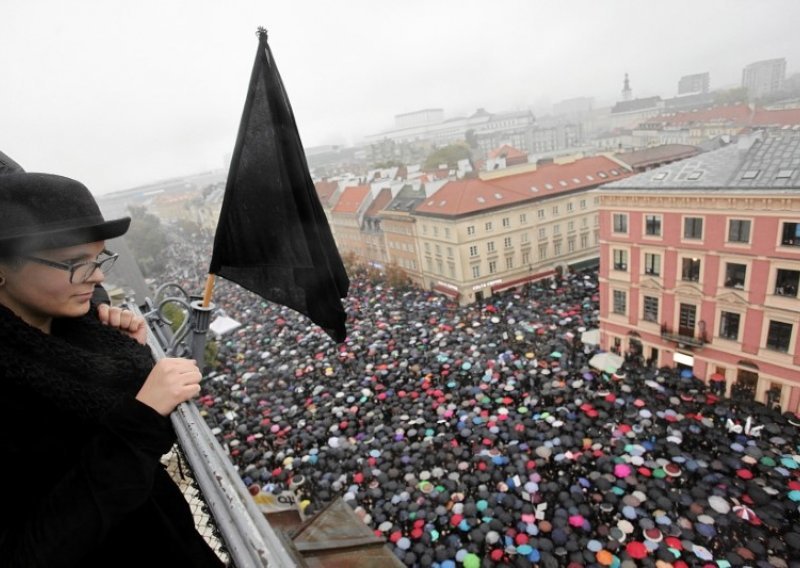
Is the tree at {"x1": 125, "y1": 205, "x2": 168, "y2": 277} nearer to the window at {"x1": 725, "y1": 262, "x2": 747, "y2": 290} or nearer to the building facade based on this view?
the building facade

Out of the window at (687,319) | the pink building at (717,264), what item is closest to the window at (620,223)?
the pink building at (717,264)

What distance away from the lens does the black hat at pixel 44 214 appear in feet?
6.05

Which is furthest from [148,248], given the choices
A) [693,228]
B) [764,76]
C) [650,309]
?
[764,76]

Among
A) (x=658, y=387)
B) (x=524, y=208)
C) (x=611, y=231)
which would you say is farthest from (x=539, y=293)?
(x=658, y=387)

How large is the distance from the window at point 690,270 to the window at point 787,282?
2993mm

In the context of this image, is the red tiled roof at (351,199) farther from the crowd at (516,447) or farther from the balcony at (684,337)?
the balcony at (684,337)

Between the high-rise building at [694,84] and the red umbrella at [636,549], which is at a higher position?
the high-rise building at [694,84]

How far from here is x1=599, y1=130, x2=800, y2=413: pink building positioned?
1780cm

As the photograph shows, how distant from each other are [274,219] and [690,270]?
Result: 22.5m

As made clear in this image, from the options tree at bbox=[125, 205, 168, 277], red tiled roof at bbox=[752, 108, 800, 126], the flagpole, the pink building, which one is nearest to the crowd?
the pink building

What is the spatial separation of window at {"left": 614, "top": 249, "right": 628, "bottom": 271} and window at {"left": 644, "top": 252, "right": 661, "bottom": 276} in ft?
3.62

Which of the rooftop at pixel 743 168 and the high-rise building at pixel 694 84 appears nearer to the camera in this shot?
the rooftop at pixel 743 168

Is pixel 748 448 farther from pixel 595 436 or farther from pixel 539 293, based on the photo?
pixel 539 293

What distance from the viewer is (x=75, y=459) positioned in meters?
1.87
